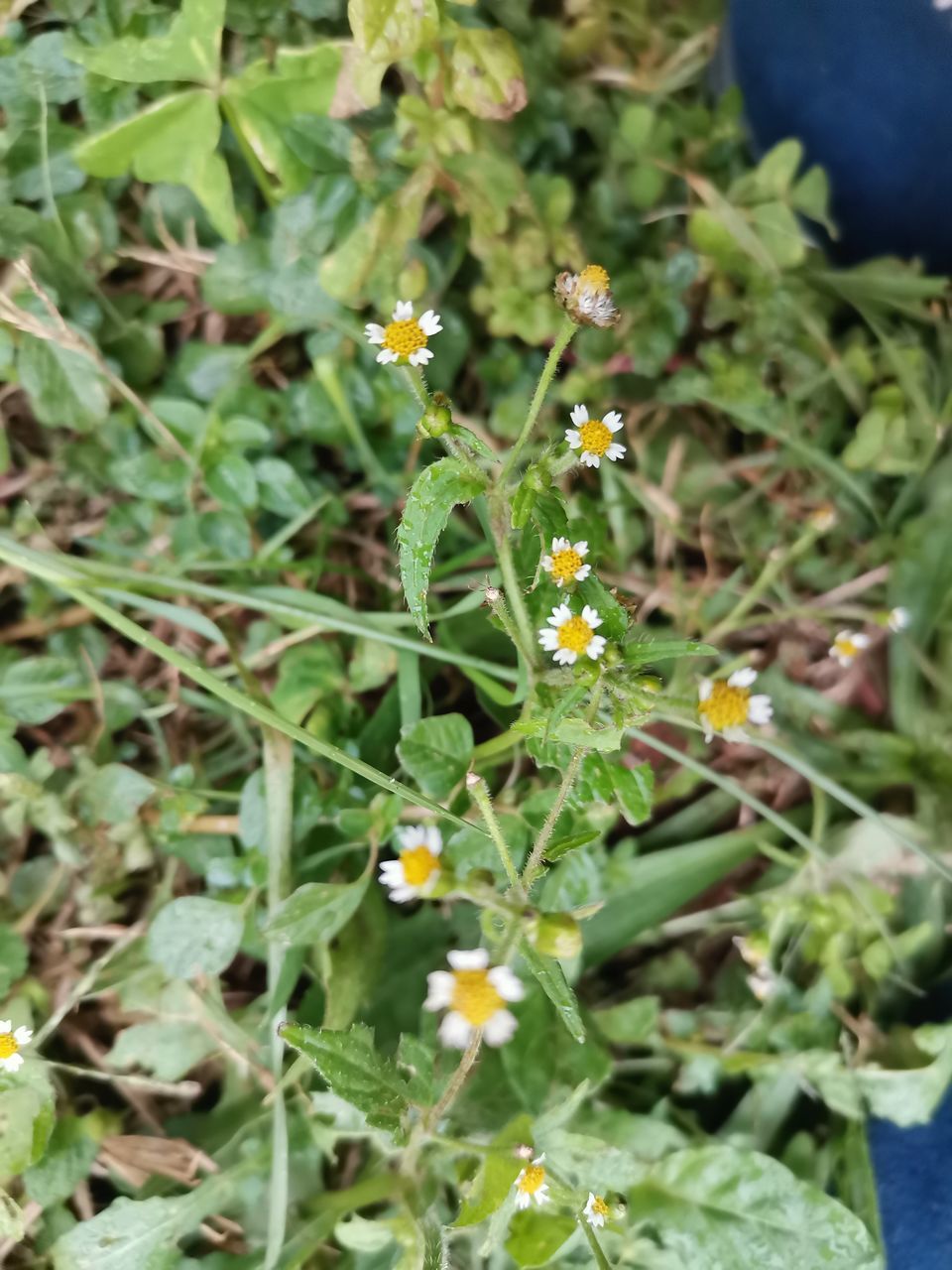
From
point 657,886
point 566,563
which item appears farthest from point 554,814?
point 657,886

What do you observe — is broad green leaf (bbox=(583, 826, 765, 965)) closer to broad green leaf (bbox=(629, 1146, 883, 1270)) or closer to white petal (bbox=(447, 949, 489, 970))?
broad green leaf (bbox=(629, 1146, 883, 1270))

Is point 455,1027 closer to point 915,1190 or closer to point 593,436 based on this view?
point 593,436

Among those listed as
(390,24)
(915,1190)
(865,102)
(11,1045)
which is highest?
(390,24)

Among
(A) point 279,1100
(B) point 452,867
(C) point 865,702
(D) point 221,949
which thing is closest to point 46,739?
(D) point 221,949

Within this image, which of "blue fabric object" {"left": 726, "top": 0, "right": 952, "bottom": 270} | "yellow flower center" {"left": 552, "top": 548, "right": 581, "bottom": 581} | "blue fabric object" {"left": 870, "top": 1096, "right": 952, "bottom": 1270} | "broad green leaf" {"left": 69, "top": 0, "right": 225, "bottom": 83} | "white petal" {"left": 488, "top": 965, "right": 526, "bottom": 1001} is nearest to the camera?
"white petal" {"left": 488, "top": 965, "right": 526, "bottom": 1001}

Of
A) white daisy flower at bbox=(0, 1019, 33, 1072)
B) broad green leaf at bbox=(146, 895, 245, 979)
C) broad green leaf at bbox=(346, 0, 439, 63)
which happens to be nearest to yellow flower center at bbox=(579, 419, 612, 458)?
broad green leaf at bbox=(346, 0, 439, 63)

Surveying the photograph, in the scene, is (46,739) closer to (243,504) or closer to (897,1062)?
(243,504)
